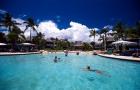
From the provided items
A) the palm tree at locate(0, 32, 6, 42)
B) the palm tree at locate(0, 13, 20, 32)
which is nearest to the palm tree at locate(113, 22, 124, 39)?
the palm tree at locate(0, 13, 20, 32)

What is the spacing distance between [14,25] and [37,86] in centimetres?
2824

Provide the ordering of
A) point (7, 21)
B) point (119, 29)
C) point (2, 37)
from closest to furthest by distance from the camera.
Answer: point (7, 21) → point (2, 37) → point (119, 29)

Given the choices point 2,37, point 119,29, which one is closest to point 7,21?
point 2,37

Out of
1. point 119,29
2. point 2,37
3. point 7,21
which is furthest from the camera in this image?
point 119,29

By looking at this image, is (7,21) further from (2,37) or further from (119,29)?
(119,29)

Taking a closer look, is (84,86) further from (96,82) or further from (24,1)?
(24,1)

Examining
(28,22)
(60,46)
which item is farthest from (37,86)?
(60,46)

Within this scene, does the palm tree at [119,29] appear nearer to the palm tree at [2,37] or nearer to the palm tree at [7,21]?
the palm tree at [7,21]

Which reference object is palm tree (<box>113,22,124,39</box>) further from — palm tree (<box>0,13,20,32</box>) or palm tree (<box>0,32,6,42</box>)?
palm tree (<box>0,32,6,42</box>)

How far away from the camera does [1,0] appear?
9.03 m

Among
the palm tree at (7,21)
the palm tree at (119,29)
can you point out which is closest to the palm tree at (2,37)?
the palm tree at (7,21)

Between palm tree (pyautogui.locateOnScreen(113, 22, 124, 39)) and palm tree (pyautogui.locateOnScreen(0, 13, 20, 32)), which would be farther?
palm tree (pyautogui.locateOnScreen(113, 22, 124, 39))

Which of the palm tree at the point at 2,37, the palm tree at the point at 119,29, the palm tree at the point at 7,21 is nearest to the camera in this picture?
the palm tree at the point at 7,21

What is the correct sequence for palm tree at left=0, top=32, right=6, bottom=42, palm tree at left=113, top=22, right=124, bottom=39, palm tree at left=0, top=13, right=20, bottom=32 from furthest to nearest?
palm tree at left=113, top=22, right=124, bottom=39
palm tree at left=0, top=32, right=6, bottom=42
palm tree at left=0, top=13, right=20, bottom=32
